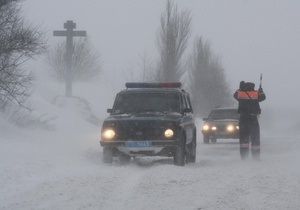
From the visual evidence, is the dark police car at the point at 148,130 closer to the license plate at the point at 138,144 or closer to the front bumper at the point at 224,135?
the license plate at the point at 138,144

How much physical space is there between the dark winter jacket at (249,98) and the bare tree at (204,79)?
44288 mm

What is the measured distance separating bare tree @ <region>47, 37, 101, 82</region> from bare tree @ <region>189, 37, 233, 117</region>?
390 inches

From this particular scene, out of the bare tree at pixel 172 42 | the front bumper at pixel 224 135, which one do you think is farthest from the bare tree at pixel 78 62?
the front bumper at pixel 224 135

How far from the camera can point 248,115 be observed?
15125 millimetres

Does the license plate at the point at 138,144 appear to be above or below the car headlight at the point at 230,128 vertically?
above

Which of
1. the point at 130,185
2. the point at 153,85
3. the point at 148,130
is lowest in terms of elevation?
the point at 130,185

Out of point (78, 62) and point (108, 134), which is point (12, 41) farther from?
point (78, 62)

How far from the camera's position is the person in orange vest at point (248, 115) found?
49.3ft

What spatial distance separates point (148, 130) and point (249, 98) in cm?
299

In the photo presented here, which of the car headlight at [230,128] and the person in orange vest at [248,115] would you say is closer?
the person in orange vest at [248,115]

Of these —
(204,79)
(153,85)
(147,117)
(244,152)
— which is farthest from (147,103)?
(204,79)

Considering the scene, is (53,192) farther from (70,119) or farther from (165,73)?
(165,73)

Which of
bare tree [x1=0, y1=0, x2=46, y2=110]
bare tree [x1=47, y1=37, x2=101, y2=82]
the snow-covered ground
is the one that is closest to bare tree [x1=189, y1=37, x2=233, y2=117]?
bare tree [x1=47, y1=37, x2=101, y2=82]

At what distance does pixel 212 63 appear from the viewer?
66.1 metres
